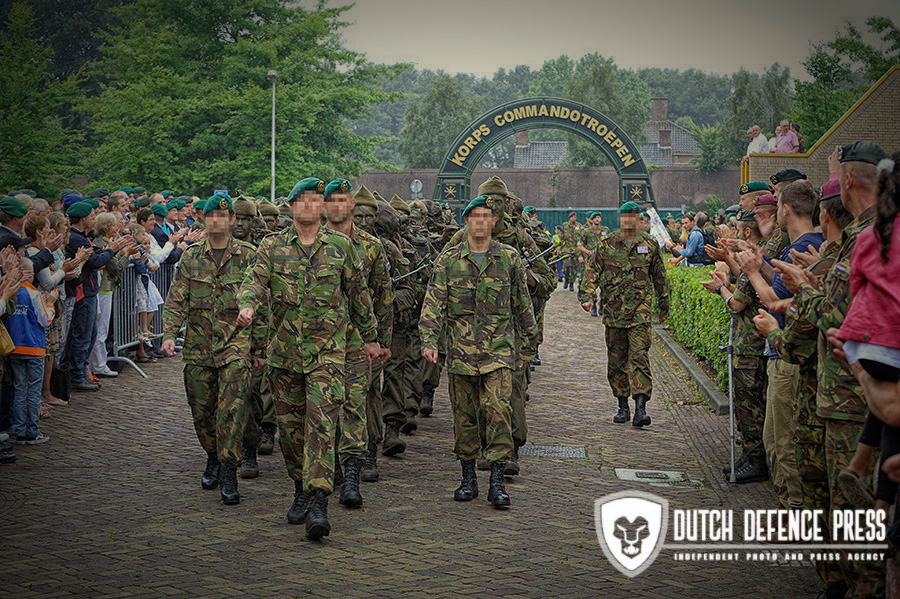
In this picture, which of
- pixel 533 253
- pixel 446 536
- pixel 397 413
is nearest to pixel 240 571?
pixel 446 536

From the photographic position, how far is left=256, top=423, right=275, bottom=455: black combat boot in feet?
29.7

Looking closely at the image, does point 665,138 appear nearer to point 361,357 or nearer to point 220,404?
point 361,357

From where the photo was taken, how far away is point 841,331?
3898mm

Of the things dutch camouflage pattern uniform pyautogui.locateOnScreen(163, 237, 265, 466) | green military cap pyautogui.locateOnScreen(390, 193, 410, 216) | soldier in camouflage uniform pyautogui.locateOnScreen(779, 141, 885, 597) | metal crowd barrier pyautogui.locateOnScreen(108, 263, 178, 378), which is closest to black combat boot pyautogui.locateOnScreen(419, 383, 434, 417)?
green military cap pyautogui.locateOnScreen(390, 193, 410, 216)

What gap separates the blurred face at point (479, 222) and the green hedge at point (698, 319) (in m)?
3.86

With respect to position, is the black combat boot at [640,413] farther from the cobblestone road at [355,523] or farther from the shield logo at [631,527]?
the shield logo at [631,527]

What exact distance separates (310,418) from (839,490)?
11.1 feet

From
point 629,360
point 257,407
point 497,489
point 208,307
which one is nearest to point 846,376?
point 497,489

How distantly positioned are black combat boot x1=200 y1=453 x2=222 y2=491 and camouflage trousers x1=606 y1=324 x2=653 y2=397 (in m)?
4.68

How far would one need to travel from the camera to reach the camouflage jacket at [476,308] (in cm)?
748

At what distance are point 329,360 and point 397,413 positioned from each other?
259 centimetres

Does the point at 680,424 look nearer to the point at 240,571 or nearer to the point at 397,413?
the point at 397,413

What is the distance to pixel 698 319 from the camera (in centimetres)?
1448

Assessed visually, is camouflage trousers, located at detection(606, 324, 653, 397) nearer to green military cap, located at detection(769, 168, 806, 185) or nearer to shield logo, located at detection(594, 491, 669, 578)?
shield logo, located at detection(594, 491, 669, 578)
